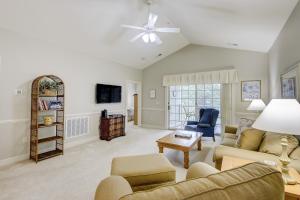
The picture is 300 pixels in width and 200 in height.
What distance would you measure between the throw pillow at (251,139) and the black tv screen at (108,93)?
385 centimetres

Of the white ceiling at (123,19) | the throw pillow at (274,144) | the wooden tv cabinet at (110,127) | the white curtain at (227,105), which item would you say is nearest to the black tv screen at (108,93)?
the wooden tv cabinet at (110,127)

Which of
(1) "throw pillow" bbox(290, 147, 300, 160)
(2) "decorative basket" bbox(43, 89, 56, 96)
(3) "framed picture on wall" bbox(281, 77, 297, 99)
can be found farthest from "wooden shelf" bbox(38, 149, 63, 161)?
(3) "framed picture on wall" bbox(281, 77, 297, 99)

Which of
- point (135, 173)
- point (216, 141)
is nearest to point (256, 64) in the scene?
point (216, 141)

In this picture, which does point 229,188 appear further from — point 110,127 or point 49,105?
point 110,127

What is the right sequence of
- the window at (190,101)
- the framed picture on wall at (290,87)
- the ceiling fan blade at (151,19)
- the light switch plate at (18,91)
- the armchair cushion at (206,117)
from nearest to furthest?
the framed picture on wall at (290,87)
the ceiling fan blade at (151,19)
the light switch plate at (18,91)
the armchair cushion at (206,117)
the window at (190,101)

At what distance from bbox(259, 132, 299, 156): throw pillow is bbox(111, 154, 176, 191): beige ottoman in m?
1.24

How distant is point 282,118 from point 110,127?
13.6 ft

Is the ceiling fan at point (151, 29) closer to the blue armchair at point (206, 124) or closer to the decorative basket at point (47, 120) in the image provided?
the decorative basket at point (47, 120)

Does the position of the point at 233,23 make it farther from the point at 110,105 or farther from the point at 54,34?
the point at 110,105

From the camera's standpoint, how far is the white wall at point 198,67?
15.6 feet

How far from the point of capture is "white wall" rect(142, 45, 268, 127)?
4750mm

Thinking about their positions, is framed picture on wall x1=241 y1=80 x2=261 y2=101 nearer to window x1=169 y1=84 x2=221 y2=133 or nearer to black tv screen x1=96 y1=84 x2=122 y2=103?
window x1=169 y1=84 x2=221 y2=133

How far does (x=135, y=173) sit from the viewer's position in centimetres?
161

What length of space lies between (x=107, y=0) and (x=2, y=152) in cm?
335
